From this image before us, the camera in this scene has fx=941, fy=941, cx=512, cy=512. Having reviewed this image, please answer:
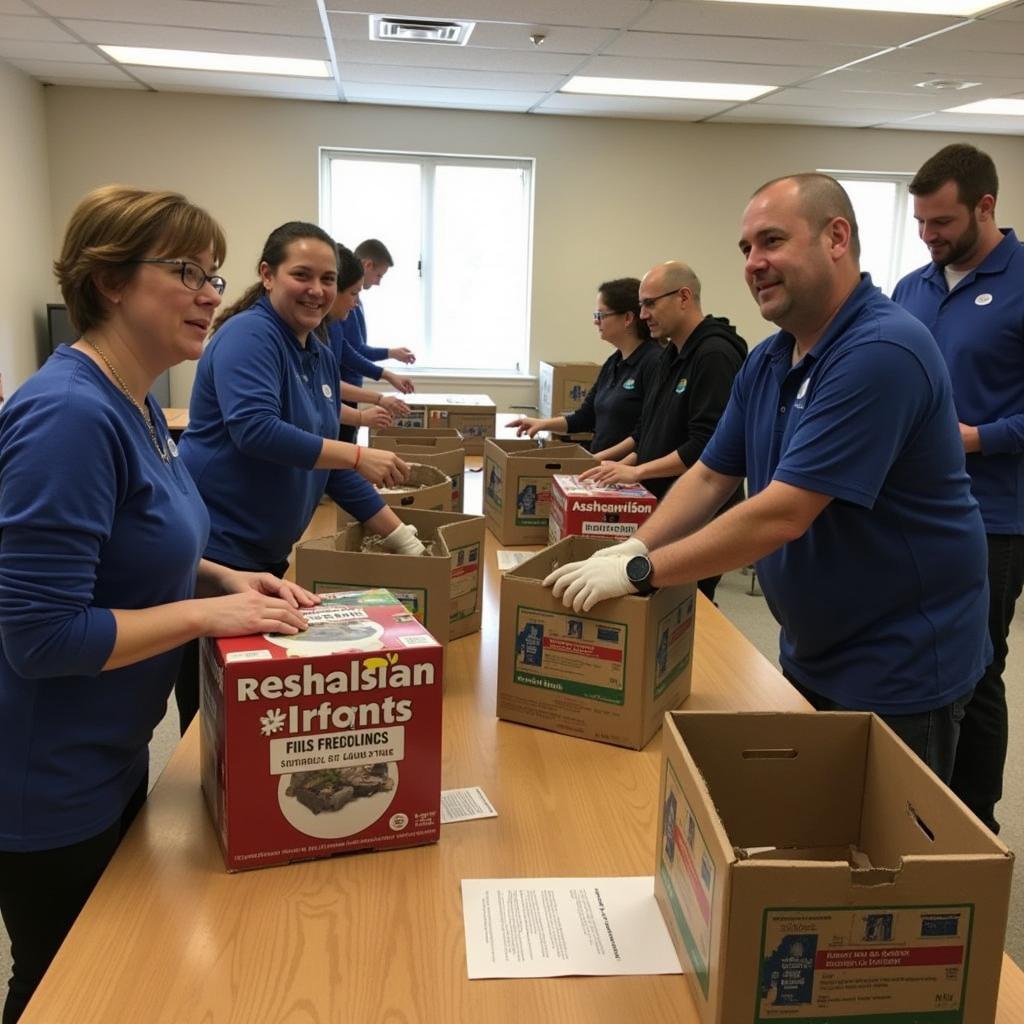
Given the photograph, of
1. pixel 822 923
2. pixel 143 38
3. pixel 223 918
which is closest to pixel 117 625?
pixel 223 918

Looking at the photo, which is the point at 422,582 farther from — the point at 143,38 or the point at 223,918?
the point at 143,38

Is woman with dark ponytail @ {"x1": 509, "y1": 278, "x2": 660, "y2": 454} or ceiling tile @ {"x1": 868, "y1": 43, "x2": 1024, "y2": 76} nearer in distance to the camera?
woman with dark ponytail @ {"x1": 509, "y1": 278, "x2": 660, "y2": 454}

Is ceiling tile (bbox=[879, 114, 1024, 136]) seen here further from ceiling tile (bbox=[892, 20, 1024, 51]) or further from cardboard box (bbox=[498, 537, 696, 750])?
cardboard box (bbox=[498, 537, 696, 750])

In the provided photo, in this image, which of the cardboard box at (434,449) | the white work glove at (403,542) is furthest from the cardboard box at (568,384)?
the white work glove at (403,542)

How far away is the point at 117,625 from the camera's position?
107cm

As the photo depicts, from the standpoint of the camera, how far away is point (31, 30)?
14.8 ft

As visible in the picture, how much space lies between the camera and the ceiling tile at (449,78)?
510 centimetres

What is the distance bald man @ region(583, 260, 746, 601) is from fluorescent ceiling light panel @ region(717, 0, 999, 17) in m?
1.58

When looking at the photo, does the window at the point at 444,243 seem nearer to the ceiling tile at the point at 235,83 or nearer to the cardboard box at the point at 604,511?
the ceiling tile at the point at 235,83

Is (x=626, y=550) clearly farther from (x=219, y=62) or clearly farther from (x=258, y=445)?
(x=219, y=62)

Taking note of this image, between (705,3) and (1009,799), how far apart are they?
315 centimetres

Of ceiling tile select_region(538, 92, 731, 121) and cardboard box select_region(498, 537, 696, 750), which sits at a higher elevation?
ceiling tile select_region(538, 92, 731, 121)

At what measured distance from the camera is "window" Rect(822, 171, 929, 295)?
7023 mm

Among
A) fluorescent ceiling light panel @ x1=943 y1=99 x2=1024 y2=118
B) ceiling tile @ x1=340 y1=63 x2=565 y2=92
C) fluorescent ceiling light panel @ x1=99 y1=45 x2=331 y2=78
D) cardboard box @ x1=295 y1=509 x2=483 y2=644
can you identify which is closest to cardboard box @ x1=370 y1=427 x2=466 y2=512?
cardboard box @ x1=295 y1=509 x2=483 y2=644
